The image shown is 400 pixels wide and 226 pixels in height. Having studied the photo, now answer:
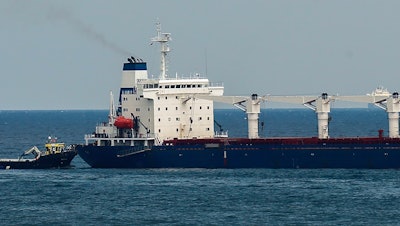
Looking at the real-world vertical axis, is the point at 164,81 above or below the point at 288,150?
above

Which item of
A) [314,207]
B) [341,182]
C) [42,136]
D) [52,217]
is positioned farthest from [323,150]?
[42,136]

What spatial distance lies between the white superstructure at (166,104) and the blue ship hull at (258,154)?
1.95 m

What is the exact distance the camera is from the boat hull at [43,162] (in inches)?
3342

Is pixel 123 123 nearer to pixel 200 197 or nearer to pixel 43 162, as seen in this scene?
pixel 43 162

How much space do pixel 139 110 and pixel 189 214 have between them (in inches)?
1044

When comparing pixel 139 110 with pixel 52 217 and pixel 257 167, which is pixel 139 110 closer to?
pixel 257 167

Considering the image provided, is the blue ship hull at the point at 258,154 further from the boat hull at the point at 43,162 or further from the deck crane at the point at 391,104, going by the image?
the deck crane at the point at 391,104

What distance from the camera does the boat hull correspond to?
84.9 meters

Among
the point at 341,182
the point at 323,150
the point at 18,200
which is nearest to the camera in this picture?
the point at 18,200

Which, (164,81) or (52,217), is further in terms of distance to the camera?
(164,81)

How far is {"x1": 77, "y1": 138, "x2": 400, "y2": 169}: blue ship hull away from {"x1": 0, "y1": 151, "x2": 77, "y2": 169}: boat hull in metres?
2.46

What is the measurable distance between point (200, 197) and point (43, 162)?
23640mm

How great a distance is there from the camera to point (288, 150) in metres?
79.0

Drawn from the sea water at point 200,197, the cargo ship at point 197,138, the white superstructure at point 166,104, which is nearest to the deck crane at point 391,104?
the cargo ship at point 197,138
